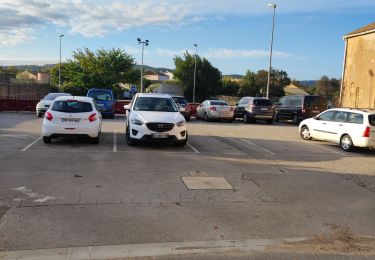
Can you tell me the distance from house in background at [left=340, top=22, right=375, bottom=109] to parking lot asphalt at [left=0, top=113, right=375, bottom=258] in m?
16.7

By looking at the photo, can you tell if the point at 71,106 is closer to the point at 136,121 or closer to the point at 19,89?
the point at 136,121

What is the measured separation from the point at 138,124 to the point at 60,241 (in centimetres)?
794

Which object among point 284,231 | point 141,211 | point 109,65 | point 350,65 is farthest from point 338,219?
point 109,65

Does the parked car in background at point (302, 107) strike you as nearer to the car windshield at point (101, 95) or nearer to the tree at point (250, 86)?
the car windshield at point (101, 95)

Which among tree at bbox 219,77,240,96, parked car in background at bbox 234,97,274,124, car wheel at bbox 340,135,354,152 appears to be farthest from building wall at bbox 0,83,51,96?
tree at bbox 219,77,240,96

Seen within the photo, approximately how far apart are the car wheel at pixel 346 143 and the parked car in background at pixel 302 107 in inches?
461

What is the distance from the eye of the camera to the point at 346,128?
50.4 ft

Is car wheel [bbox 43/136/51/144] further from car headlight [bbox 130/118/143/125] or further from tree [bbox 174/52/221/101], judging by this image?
tree [bbox 174/52/221/101]

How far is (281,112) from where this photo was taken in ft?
93.8

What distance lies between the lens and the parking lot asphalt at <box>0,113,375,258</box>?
6039mm

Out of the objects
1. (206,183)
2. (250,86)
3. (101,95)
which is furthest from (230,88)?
(206,183)

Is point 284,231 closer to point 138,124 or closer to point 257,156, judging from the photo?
point 257,156

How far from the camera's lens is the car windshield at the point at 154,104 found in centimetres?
1457

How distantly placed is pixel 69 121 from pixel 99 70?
4960cm
